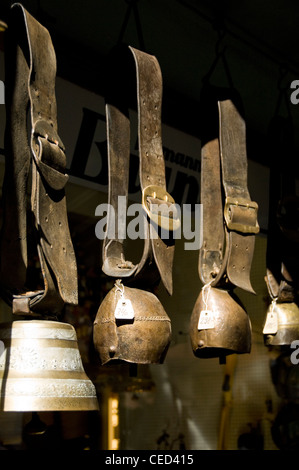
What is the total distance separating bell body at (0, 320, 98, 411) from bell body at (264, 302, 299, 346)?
884 millimetres

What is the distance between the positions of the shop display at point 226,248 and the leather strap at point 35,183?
52 centimetres

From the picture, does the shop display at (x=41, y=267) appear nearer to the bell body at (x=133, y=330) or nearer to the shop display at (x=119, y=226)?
the shop display at (x=119, y=226)

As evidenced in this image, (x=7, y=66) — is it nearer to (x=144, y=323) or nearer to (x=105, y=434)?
(x=144, y=323)

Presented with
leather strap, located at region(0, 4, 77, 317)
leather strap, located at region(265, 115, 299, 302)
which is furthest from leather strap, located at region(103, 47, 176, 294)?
leather strap, located at region(265, 115, 299, 302)

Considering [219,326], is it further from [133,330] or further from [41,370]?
[41,370]

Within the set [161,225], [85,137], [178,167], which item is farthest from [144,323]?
[178,167]

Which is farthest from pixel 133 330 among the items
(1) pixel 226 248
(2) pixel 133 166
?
(2) pixel 133 166

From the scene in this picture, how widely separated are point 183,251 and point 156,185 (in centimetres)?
180

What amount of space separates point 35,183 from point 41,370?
1.48ft

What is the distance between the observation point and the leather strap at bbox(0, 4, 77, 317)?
63.1 inches

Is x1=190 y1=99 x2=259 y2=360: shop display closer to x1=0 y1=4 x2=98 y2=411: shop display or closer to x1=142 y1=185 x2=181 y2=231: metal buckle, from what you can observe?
x1=142 y1=185 x2=181 y2=231: metal buckle

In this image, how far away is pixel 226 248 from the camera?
1991mm

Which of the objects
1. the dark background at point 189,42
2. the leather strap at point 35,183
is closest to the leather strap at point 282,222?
the dark background at point 189,42

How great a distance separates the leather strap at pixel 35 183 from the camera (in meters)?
1.60
